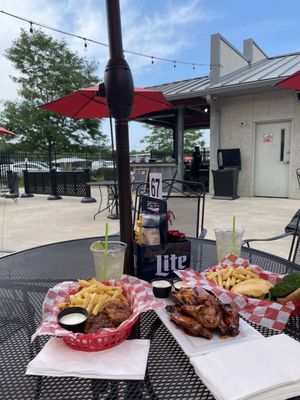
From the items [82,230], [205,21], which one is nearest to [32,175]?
[82,230]

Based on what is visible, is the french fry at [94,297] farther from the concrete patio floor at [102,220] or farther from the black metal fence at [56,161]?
the black metal fence at [56,161]

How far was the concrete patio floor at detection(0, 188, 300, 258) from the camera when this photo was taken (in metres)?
3.56

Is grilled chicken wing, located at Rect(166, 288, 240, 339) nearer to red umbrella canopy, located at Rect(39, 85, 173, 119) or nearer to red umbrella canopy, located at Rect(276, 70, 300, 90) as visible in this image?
red umbrella canopy, located at Rect(276, 70, 300, 90)

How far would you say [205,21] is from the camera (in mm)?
8305

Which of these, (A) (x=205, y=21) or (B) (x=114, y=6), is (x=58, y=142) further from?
(B) (x=114, y=6)

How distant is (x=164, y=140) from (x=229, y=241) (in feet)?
91.0

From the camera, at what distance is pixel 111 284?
0.91 m

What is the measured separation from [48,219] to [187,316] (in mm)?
5501

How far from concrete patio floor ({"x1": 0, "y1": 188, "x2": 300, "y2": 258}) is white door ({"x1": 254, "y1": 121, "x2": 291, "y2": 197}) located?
1.49 feet

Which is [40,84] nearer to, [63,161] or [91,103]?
[63,161]

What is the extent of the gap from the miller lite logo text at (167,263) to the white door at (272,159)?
24.3ft

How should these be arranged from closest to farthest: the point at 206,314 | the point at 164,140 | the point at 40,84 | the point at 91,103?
1. the point at 206,314
2. the point at 91,103
3. the point at 40,84
4. the point at 164,140

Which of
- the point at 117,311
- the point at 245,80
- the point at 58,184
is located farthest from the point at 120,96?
the point at 58,184

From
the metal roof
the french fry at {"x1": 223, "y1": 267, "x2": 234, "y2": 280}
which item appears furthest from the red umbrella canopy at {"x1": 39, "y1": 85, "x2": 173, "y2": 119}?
the metal roof
